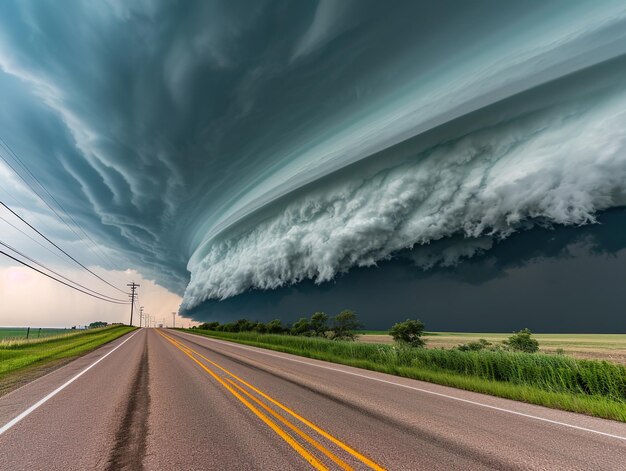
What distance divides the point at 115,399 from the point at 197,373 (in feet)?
15.7

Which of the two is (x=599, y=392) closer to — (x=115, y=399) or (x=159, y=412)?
(x=159, y=412)

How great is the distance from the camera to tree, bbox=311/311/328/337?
74.8 metres

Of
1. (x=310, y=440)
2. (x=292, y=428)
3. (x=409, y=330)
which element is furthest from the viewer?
(x=409, y=330)

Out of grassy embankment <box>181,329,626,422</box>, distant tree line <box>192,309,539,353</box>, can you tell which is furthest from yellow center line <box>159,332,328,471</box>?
distant tree line <box>192,309,539,353</box>

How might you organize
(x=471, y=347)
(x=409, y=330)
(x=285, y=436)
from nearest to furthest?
(x=285, y=436)
(x=471, y=347)
(x=409, y=330)

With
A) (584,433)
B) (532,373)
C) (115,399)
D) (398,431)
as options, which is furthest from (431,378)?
(115,399)

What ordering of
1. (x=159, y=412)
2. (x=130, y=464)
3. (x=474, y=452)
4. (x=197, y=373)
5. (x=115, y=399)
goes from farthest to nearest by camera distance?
(x=197, y=373)
(x=115, y=399)
(x=159, y=412)
(x=474, y=452)
(x=130, y=464)

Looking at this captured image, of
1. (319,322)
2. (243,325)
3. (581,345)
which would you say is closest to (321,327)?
(319,322)

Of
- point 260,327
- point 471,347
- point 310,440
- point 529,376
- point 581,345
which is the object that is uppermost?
point 260,327

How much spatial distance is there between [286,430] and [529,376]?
10.9 metres

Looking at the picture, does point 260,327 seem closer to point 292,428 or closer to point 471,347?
point 471,347

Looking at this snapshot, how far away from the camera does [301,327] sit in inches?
3054

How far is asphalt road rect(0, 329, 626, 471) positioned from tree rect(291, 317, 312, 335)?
224 ft

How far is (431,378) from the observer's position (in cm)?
1321
